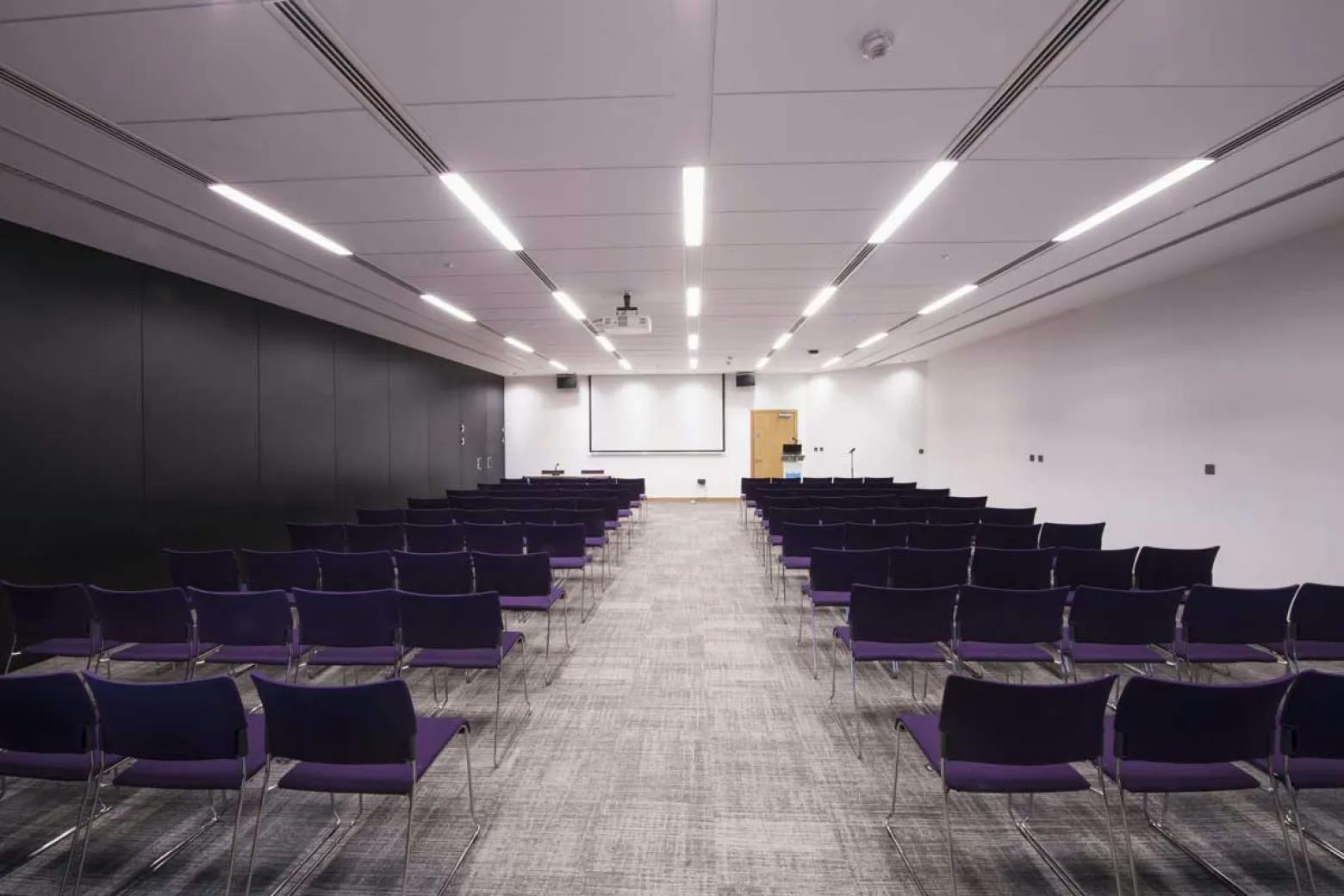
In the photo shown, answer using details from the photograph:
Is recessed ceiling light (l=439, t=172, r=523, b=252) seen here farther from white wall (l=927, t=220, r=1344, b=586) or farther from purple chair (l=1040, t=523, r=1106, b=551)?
white wall (l=927, t=220, r=1344, b=586)

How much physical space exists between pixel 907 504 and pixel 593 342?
6225 mm

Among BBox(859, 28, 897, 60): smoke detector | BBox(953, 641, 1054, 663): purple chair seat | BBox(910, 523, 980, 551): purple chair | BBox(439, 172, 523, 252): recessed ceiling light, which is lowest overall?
BBox(953, 641, 1054, 663): purple chair seat

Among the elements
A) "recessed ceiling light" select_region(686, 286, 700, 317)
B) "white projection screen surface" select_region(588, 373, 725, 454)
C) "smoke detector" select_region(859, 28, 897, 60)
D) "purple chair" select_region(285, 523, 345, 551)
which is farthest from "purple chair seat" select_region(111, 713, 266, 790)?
"white projection screen surface" select_region(588, 373, 725, 454)

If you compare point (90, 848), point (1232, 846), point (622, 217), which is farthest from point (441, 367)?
point (1232, 846)

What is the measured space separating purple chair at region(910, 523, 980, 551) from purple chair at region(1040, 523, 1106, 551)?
2.03ft

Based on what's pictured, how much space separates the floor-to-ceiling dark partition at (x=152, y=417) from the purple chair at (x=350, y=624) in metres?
3.38

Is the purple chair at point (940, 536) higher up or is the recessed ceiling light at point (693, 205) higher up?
the recessed ceiling light at point (693, 205)

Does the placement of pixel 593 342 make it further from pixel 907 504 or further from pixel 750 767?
pixel 750 767

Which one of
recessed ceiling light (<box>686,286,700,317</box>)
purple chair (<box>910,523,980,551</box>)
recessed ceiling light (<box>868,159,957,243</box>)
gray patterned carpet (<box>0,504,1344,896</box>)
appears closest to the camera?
gray patterned carpet (<box>0,504,1344,896</box>)

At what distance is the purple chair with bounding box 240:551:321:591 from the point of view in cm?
413

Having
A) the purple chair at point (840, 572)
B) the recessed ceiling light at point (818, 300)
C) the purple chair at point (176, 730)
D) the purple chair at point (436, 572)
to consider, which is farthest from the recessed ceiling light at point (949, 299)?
the purple chair at point (176, 730)

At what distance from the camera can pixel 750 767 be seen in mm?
2977

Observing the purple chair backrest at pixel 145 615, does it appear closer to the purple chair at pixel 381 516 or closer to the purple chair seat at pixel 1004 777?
the purple chair at pixel 381 516

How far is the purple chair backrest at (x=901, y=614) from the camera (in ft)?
10.7
